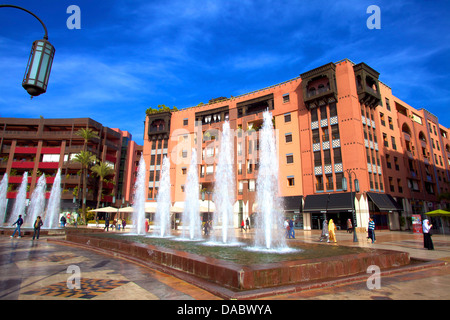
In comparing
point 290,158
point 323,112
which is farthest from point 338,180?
point 323,112

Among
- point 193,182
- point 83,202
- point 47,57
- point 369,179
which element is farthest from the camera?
point 83,202

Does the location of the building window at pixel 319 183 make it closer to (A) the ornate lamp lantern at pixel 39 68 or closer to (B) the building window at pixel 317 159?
(B) the building window at pixel 317 159

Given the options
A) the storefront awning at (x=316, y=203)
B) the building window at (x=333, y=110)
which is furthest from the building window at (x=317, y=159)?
the building window at (x=333, y=110)

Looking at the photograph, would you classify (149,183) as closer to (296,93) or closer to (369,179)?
(296,93)

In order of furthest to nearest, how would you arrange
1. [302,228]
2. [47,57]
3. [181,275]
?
[302,228], [181,275], [47,57]

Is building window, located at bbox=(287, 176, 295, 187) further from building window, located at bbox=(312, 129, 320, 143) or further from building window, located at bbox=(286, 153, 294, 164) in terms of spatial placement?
building window, located at bbox=(312, 129, 320, 143)

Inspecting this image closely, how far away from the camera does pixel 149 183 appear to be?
48875 mm

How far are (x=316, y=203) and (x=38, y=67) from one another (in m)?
31.1

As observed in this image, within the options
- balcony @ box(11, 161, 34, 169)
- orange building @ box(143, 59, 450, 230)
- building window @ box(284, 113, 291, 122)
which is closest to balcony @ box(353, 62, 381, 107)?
orange building @ box(143, 59, 450, 230)

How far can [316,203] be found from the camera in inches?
1229

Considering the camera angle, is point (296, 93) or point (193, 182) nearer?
point (193, 182)
